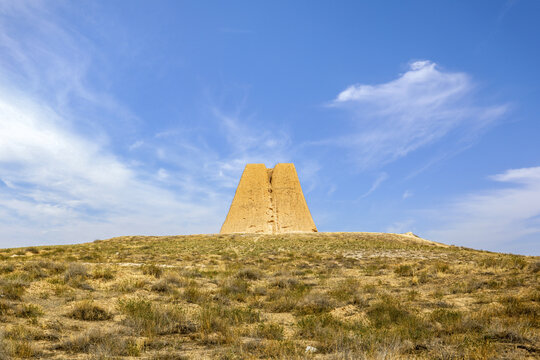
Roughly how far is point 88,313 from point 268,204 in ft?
138

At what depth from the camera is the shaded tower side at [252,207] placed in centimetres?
4872

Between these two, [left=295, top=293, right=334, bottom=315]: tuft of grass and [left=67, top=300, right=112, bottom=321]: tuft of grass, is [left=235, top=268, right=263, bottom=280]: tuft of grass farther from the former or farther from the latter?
[left=67, top=300, right=112, bottom=321]: tuft of grass

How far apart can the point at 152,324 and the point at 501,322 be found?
7.17m

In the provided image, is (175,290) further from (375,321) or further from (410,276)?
(410,276)

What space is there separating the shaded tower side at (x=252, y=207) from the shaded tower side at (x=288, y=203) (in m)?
0.94

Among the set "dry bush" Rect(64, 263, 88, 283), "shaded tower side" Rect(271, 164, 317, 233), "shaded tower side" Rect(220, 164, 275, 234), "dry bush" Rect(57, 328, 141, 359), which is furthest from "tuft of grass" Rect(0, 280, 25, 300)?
"shaded tower side" Rect(271, 164, 317, 233)

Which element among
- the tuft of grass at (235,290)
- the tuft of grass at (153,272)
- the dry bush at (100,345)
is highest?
the tuft of grass at (153,272)

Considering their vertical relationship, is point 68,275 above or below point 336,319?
above

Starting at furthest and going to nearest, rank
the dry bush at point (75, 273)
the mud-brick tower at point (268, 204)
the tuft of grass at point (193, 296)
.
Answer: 1. the mud-brick tower at point (268, 204)
2. the dry bush at point (75, 273)
3. the tuft of grass at point (193, 296)

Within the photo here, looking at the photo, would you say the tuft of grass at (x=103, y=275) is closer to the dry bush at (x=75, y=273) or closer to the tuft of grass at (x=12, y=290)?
the dry bush at (x=75, y=273)

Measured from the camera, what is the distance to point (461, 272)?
16.0 meters

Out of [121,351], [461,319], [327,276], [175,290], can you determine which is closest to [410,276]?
[327,276]

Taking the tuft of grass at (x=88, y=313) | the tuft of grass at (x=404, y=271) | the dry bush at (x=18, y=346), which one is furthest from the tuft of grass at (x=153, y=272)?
the tuft of grass at (x=404, y=271)

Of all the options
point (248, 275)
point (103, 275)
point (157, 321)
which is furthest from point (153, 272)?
point (157, 321)
